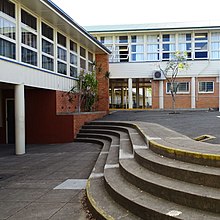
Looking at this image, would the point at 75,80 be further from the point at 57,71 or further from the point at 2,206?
the point at 2,206

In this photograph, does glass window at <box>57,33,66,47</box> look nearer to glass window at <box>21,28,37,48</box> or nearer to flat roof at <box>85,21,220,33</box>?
glass window at <box>21,28,37,48</box>

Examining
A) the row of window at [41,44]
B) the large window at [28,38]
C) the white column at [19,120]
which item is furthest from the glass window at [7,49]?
the white column at [19,120]

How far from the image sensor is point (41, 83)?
39.4ft

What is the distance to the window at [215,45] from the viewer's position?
26344mm

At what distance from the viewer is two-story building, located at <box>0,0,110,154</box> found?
400 inches

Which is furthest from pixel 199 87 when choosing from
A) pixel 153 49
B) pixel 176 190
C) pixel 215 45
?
pixel 176 190

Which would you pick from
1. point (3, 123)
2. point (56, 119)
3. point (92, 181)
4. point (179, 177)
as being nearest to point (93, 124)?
point (56, 119)

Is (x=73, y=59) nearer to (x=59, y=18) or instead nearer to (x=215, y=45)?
(x=59, y=18)

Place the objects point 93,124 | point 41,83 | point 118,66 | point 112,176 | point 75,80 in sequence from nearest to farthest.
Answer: point 112,176
point 41,83
point 93,124
point 75,80
point 118,66

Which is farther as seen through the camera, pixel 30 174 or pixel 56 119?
pixel 56 119

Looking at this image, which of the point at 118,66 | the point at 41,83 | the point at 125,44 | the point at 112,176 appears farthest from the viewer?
the point at 125,44

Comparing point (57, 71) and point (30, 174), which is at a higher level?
point (57, 71)

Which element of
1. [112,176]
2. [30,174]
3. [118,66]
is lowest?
[30,174]

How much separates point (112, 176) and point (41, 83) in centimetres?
775
